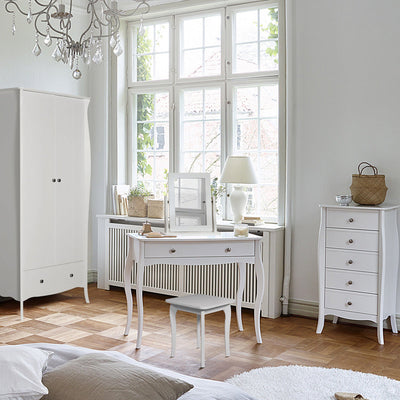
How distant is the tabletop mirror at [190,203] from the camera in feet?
14.6

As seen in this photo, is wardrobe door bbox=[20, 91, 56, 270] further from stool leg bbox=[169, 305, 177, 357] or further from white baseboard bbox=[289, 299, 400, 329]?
white baseboard bbox=[289, 299, 400, 329]

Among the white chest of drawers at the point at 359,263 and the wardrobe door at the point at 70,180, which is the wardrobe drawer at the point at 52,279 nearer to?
the wardrobe door at the point at 70,180

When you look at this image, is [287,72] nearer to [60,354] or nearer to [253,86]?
[253,86]

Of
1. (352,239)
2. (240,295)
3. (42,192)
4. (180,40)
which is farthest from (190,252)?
(180,40)

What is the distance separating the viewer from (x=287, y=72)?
484 cm

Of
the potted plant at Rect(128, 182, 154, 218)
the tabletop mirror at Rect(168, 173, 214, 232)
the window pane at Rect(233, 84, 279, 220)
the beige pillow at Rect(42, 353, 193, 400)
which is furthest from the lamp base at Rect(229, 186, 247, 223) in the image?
the beige pillow at Rect(42, 353, 193, 400)

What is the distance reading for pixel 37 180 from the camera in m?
4.94

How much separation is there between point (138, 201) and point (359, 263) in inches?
90.1

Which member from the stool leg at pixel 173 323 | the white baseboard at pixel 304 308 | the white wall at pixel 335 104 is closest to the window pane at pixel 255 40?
the white wall at pixel 335 104

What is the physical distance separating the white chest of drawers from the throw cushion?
290 centimetres

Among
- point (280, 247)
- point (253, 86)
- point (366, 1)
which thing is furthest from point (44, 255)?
point (366, 1)

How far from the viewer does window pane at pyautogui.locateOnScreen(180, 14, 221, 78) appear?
546cm

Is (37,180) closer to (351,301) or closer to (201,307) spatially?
(201,307)

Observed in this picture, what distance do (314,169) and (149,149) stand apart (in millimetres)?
1914
